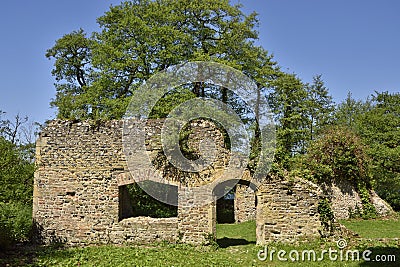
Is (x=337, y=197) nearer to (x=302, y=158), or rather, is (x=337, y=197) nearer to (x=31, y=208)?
(x=302, y=158)

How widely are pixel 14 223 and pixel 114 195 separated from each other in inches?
120

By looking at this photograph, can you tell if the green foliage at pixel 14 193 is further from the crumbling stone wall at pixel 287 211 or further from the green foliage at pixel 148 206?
the crumbling stone wall at pixel 287 211

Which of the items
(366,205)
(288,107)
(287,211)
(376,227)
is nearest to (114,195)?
(287,211)

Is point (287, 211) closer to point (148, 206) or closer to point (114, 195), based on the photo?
point (114, 195)

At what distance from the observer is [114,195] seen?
11.7 meters

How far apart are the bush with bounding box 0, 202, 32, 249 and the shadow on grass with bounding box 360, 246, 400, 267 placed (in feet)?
30.0

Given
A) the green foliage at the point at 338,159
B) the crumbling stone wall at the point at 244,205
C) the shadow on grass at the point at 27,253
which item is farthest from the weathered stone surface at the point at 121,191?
the crumbling stone wall at the point at 244,205

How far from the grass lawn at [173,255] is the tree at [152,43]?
9338mm

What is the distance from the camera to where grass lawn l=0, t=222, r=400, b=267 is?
29.7 feet

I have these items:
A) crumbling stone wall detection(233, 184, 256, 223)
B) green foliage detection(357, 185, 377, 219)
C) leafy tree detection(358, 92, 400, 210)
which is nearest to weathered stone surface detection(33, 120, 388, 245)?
crumbling stone wall detection(233, 184, 256, 223)

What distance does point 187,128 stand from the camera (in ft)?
38.3

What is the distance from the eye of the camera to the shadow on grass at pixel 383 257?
8359mm

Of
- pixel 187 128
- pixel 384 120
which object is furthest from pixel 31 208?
pixel 384 120

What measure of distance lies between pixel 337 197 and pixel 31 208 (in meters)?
12.6
